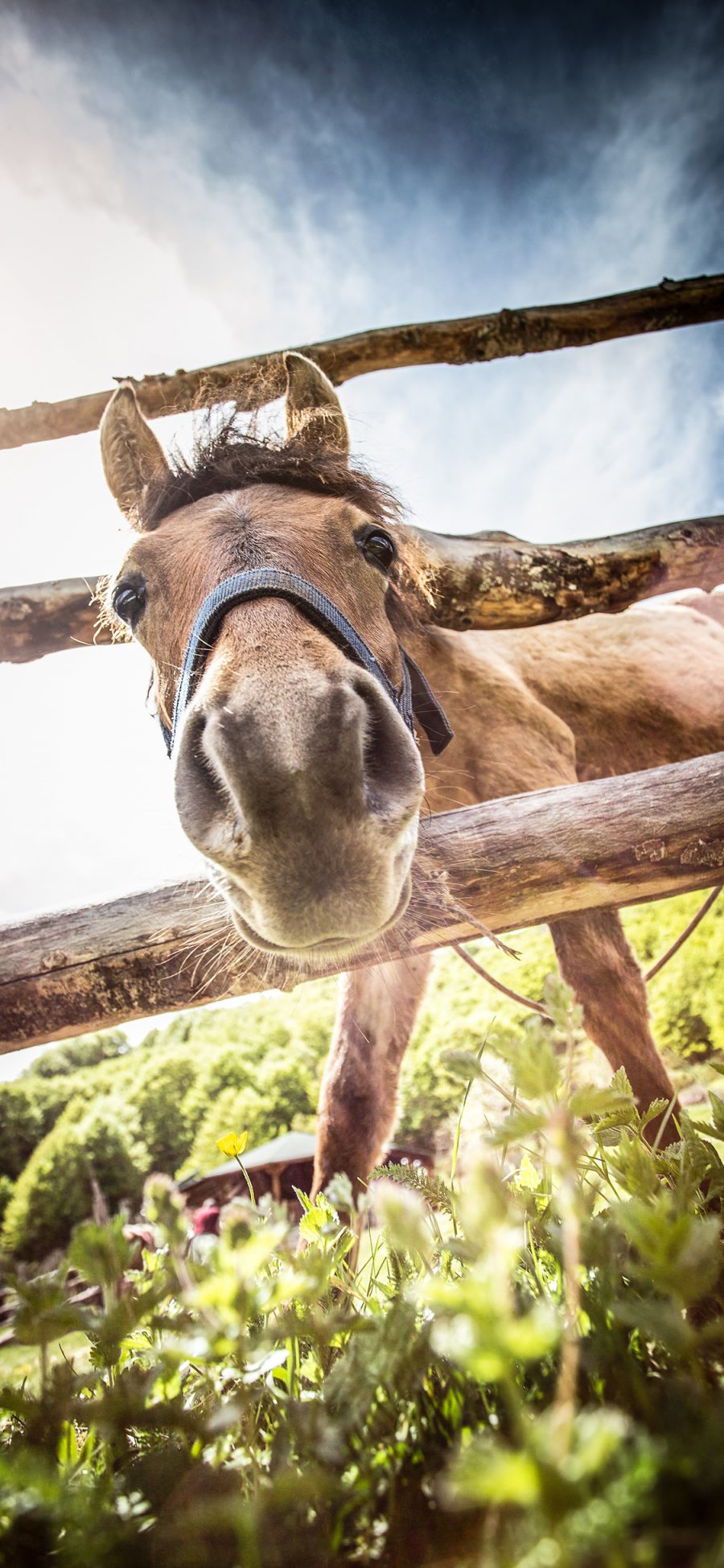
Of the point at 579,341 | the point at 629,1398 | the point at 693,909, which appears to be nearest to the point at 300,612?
the point at 629,1398

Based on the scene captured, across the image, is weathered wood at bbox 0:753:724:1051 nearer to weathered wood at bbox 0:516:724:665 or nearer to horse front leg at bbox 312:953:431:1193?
horse front leg at bbox 312:953:431:1193

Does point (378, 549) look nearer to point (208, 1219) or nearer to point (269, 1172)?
point (208, 1219)

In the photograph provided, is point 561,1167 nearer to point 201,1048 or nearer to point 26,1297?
point 26,1297

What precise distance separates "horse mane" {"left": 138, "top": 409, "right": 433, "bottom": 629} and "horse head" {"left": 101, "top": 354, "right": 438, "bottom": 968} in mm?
277

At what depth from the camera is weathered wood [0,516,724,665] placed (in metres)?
3.29

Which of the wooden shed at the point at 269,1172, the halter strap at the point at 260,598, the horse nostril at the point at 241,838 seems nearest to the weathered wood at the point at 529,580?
the halter strap at the point at 260,598

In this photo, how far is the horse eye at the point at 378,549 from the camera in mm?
2354

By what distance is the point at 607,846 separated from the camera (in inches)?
73.4

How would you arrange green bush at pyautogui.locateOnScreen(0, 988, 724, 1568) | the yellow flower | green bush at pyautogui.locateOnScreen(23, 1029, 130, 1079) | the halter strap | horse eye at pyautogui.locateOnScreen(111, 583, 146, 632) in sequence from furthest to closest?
green bush at pyautogui.locateOnScreen(23, 1029, 130, 1079), horse eye at pyautogui.locateOnScreen(111, 583, 146, 632), the halter strap, the yellow flower, green bush at pyautogui.locateOnScreen(0, 988, 724, 1568)

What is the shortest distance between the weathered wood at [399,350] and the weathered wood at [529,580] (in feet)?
4.56

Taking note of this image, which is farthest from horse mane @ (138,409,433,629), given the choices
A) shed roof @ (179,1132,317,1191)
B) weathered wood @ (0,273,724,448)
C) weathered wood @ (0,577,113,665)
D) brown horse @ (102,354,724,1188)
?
shed roof @ (179,1132,317,1191)

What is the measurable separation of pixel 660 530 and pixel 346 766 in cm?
307

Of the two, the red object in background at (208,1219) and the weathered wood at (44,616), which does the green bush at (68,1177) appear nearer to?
the red object in background at (208,1219)

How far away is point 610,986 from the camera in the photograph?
281 cm
